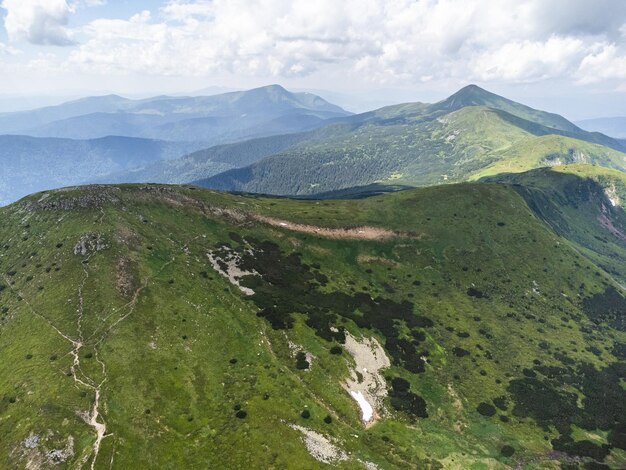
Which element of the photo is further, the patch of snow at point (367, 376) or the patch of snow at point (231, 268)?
the patch of snow at point (231, 268)

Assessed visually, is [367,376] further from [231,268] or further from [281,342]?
[231,268]

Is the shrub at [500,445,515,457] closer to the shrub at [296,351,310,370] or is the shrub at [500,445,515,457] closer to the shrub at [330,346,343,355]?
the shrub at [330,346,343,355]

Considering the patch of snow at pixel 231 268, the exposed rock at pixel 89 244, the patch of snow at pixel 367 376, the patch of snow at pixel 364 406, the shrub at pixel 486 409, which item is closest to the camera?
the patch of snow at pixel 364 406

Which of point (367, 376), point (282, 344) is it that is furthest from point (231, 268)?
point (367, 376)

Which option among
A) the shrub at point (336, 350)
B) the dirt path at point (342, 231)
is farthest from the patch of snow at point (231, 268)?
the dirt path at point (342, 231)

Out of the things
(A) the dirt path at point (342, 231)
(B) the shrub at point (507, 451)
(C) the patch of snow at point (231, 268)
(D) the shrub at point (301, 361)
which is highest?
(A) the dirt path at point (342, 231)

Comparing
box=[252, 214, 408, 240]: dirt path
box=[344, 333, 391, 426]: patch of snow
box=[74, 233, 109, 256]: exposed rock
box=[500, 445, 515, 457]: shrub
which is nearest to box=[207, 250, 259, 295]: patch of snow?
box=[74, 233, 109, 256]: exposed rock

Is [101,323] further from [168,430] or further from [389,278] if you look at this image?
[389,278]

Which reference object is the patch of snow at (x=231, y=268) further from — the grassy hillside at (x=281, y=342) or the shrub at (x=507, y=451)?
the shrub at (x=507, y=451)
